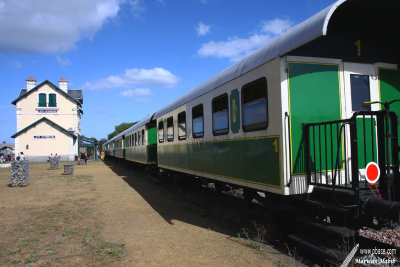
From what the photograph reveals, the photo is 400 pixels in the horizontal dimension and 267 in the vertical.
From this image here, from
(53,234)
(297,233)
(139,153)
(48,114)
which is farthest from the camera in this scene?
(48,114)

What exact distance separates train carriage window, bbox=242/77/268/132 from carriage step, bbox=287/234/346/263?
1752mm

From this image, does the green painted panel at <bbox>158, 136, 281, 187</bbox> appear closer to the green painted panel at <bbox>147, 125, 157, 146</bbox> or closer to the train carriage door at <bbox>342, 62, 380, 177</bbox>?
the train carriage door at <bbox>342, 62, 380, 177</bbox>

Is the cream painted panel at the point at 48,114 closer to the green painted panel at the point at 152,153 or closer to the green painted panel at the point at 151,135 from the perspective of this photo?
the green painted panel at the point at 151,135

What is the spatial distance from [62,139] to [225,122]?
33.9 metres

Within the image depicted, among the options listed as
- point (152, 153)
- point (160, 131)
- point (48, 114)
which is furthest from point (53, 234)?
point (48, 114)

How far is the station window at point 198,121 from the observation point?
25.2ft

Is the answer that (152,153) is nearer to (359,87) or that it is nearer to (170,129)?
(170,129)

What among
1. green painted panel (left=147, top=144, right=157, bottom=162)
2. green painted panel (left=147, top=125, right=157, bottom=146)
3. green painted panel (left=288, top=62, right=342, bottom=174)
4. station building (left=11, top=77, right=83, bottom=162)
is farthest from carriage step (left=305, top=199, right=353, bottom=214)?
station building (left=11, top=77, right=83, bottom=162)

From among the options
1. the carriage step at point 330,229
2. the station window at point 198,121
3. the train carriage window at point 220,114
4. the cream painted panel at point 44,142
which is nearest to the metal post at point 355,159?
the carriage step at point 330,229

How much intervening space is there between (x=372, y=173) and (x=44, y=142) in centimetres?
3722

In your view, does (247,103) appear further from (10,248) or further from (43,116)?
(43,116)

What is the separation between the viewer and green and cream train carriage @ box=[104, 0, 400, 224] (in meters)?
4.44

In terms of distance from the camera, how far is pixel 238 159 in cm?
582

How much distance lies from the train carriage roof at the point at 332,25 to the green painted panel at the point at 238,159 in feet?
4.43
